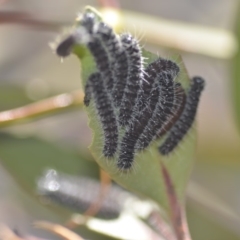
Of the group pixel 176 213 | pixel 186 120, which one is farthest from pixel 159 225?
pixel 186 120

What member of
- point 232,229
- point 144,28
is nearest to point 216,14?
point 144,28

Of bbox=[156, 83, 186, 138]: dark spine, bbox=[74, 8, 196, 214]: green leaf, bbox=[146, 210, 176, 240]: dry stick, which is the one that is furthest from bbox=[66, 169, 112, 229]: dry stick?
bbox=[156, 83, 186, 138]: dark spine

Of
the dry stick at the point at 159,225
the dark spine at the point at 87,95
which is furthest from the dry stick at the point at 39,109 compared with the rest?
the dark spine at the point at 87,95

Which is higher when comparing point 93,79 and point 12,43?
point 12,43

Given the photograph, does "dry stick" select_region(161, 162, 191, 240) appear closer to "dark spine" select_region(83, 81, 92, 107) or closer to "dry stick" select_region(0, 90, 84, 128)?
"dark spine" select_region(83, 81, 92, 107)

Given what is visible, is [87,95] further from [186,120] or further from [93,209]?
[93,209]

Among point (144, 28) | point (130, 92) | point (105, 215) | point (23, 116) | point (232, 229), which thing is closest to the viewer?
point (130, 92)

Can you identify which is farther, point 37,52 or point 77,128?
point 37,52

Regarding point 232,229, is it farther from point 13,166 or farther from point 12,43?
point 12,43
